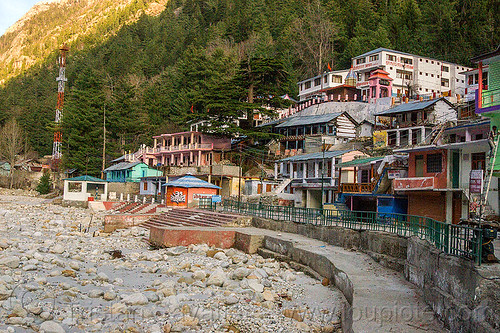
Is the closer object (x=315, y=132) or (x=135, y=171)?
(x=315, y=132)

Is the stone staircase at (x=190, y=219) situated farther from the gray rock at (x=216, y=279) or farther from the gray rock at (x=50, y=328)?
the gray rock at (x=50, y=328)

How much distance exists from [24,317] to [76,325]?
1.23m

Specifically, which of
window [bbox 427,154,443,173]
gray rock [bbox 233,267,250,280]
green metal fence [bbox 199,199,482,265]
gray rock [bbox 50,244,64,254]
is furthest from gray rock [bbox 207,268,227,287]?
window [bbox 427,154,443,173]

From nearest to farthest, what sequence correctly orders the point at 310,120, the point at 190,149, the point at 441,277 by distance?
the point at 441,277, the point at 310,120, the point at 190,149

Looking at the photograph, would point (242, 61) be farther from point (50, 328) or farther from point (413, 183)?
point (50, 328)

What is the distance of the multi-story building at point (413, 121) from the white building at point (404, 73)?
1754 centimetres

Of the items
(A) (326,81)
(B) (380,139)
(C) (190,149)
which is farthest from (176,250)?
(A) (326,81)

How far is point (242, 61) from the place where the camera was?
53.8 meters

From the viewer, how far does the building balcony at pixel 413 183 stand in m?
26.5

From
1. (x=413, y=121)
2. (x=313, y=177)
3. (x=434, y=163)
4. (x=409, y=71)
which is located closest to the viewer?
(x=434, y=163)

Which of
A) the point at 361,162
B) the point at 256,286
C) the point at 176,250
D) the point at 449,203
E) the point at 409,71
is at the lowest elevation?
the point at 256,286

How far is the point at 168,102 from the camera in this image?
250 ft

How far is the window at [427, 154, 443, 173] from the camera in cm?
2686

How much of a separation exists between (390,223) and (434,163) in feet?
40.4
